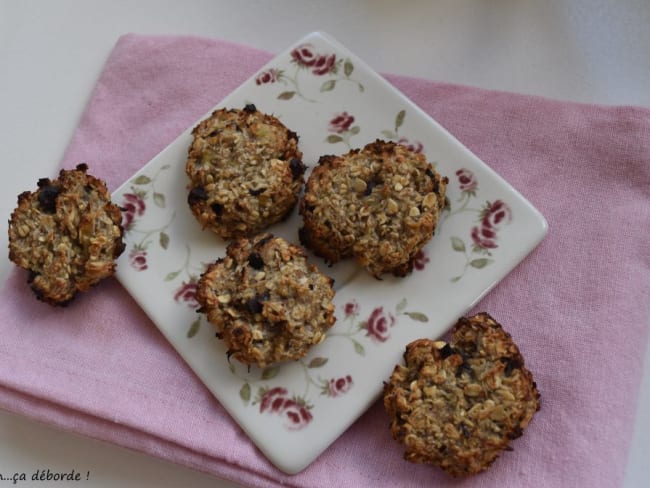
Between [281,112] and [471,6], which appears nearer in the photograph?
[281,112]

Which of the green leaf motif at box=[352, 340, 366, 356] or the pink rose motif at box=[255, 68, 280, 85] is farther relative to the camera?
the pink rose motif at box=[255, 68, 280, 85]

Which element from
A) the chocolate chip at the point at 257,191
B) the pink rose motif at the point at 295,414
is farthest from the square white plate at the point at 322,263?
the chocolate chip at the point at 257,191

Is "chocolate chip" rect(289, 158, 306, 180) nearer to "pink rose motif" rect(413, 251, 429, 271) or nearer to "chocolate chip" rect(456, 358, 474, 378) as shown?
"pink rose motif" rect(413, 251, 429, 271)

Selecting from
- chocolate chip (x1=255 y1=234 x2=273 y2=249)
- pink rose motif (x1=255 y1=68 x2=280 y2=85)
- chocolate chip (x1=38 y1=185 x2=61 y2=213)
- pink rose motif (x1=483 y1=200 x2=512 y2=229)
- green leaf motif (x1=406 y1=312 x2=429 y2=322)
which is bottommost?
green leaf motif (x1=406 y1=312 x2=429 y2=322)

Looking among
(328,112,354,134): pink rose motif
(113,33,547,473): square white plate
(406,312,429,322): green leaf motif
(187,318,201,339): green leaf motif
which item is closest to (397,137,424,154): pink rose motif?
(113,33,547,473): square white plate

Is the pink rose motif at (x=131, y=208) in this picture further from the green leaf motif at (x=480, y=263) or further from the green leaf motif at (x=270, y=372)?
the green leaf motif at (x=480, y=263)

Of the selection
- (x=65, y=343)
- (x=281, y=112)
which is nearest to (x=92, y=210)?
(x=65, y=343)

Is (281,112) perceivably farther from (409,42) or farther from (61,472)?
(61,472)

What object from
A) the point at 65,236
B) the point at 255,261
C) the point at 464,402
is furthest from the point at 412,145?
the point at 65,236
